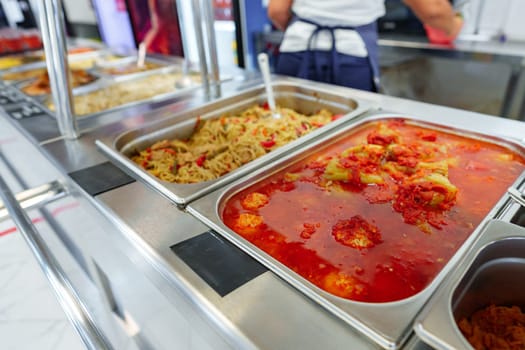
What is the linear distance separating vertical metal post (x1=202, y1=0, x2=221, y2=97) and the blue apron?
0.47 m

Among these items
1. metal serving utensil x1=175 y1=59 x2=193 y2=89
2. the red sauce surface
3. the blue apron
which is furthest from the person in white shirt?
the red sauce surface

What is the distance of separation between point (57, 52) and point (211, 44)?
31.5 inches

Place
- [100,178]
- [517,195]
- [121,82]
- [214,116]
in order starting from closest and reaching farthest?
[517,195] → [100,178] → [214,116] → [121,82]

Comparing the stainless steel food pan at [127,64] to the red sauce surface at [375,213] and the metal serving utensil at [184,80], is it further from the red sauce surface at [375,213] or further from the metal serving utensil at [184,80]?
the red sauce surface at [375,213]

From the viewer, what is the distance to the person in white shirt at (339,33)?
183cm

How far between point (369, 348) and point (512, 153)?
36.3 inches

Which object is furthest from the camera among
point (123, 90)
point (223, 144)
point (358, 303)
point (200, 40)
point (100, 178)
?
point (123, 90)

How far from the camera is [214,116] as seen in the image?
5.36ft

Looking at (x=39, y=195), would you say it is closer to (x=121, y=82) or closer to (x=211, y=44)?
(x=211, y=44)

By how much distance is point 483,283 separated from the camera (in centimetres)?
66

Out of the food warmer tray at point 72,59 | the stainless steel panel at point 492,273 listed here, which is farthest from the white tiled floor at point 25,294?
the food warmer tray at point 72,59

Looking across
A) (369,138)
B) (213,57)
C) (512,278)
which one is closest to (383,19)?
(213,57)

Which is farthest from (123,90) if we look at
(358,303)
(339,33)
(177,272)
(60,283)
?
(358,303)

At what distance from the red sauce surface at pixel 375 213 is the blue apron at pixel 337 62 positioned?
2.73ft
